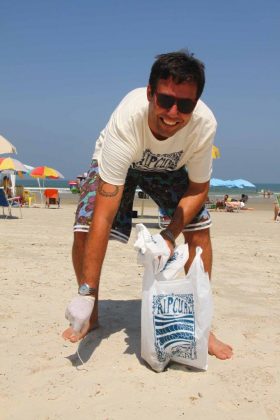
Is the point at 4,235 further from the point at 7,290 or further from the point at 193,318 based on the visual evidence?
the point at 193,318

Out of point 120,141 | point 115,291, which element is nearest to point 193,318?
point 120,141

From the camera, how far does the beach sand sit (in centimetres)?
198

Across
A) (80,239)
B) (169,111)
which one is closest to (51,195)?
(80,239)

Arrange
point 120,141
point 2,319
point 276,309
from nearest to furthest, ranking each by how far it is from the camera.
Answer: point 120,141, point 2,319, point 276,309

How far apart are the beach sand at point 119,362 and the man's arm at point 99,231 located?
1.48 feet

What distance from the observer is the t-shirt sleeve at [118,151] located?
249 cm

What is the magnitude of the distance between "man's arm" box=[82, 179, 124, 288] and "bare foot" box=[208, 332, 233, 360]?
73 cm

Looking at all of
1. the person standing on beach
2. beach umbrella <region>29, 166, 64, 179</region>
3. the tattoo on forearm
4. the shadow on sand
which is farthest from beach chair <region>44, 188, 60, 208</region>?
the tattoo on forearm

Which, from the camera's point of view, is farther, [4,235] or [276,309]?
[4,235]

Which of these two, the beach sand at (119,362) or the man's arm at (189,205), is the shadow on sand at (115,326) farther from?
the man's arm at (189,205)

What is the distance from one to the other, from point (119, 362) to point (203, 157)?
1202 mm

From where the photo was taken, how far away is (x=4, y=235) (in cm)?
747

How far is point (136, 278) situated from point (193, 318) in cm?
208

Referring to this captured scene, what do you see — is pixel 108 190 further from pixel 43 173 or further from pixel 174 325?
pixel 43 173
